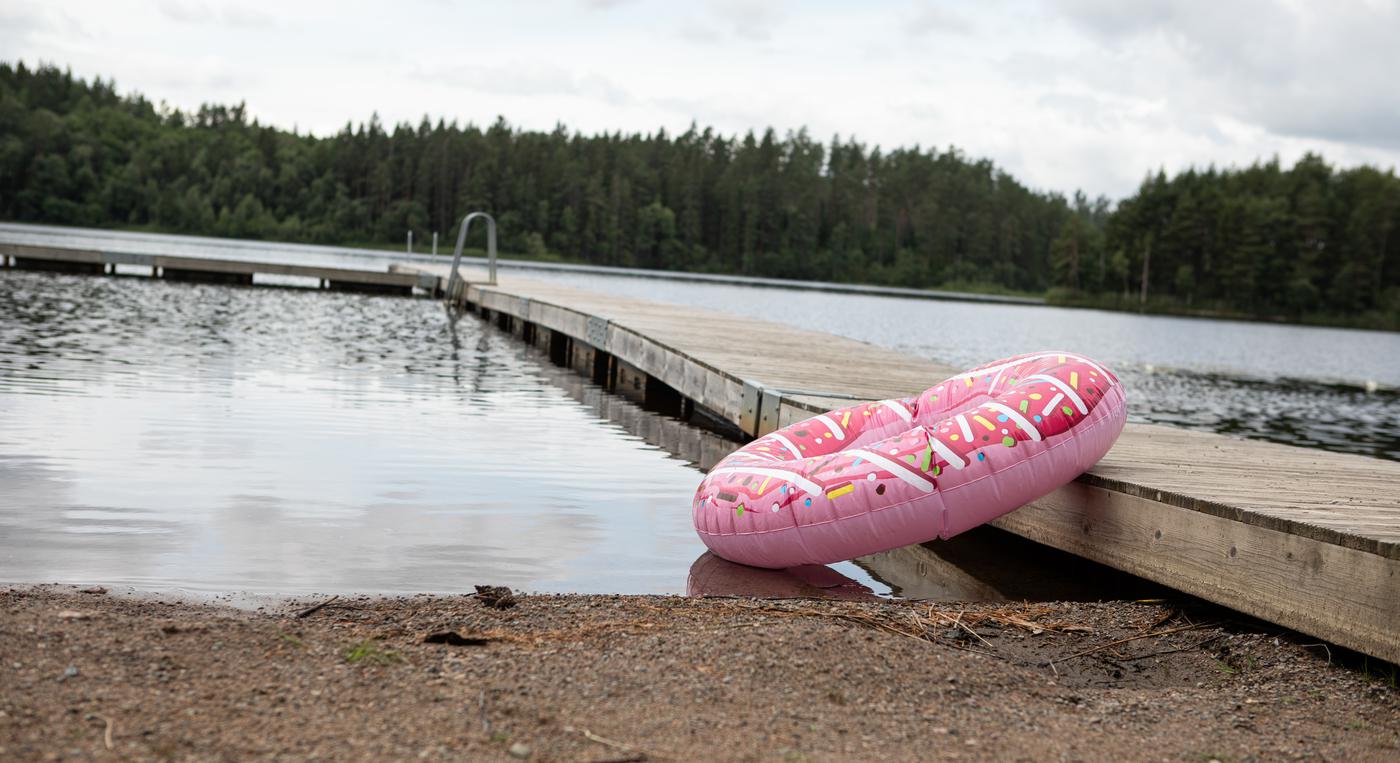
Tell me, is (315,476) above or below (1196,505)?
below

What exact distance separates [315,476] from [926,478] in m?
3.59

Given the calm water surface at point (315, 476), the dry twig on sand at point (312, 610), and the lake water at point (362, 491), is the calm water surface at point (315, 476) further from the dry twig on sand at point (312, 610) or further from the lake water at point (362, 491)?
the dry twig on sand at point (312, 610)

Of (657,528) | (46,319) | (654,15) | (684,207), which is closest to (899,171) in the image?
(684,207)

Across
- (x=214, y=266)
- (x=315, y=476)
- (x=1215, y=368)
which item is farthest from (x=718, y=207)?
(x=315, y=476)

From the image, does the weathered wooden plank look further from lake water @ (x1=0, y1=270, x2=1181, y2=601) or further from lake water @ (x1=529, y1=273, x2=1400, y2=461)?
lake water @ (x1=0, y1=270, x2=1181, y2=601)

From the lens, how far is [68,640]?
3137mm

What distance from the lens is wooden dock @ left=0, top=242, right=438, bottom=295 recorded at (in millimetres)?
27859

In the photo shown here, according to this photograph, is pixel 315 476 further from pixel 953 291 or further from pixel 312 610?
pixel 953 291

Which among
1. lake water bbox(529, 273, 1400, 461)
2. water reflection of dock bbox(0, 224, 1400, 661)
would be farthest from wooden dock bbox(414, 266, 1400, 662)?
lake water bbox(529, 273, 1400, 461)

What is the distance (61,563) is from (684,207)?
108339mm

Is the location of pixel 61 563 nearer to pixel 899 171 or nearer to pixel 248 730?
pixel 248 730

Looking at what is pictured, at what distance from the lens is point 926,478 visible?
499 cm

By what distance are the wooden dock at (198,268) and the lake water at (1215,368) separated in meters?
9.61

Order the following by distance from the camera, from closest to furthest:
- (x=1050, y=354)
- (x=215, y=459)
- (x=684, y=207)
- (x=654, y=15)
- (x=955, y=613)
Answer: (x=955, y=613)
(x=1050, y=354)
(x=215, y=459)
(x=654, y=15)
(x=684, y=207)
